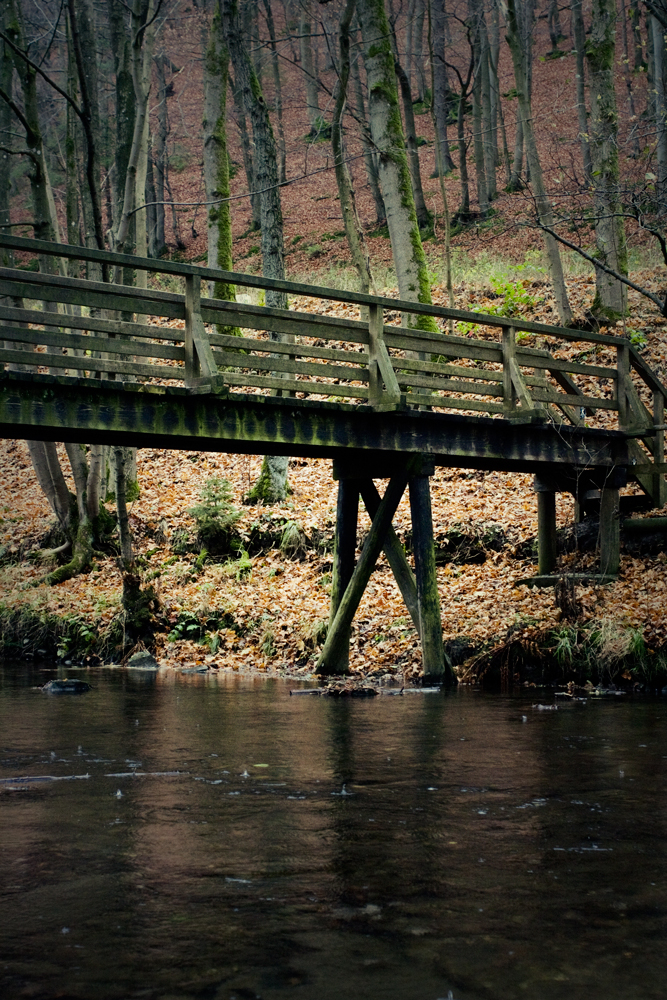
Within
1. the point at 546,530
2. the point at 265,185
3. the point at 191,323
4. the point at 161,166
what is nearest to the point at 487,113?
the point at 161,166

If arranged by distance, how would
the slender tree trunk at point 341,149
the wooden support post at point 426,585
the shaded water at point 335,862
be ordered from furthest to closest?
1. the slender tree trunk at point 341,149
2. the wooden support post at point 426,585
3. the shaded water at point 335,862

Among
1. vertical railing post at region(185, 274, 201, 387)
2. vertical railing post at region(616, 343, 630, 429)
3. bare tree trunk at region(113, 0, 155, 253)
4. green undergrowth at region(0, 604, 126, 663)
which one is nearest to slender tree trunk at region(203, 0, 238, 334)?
bare tree trunk at region(113, 0, 155, 253)

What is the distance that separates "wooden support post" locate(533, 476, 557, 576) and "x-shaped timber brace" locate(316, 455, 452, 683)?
287 cm

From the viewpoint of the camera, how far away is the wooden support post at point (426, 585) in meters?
11.8

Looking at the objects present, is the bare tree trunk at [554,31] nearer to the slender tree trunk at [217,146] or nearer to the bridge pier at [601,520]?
the slender tree trunk at [217,146]

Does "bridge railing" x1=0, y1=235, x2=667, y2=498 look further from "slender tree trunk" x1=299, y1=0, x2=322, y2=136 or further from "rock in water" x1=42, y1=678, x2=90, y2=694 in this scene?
"slender tree trunk" x1=299, y1=0, x2=322, y2=136

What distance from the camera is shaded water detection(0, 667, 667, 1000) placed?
3480 mm

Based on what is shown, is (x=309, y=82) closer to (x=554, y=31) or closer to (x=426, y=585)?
(x=554, y=31)

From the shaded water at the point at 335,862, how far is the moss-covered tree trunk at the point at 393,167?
9619 mm

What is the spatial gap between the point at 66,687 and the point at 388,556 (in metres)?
4.34

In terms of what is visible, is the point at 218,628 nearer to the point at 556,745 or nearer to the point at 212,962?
the point at 556,745

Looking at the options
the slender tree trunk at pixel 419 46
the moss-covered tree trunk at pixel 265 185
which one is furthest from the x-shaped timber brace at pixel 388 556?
the slender tree trunk at pixel 419 46

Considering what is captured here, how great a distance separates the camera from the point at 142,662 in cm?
1520

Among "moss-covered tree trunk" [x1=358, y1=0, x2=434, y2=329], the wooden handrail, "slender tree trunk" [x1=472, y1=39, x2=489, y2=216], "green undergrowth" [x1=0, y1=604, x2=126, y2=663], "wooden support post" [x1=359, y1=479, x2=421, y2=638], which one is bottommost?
"green undergrowth" [x1=0, y1=604, x2=126, y2=663]
